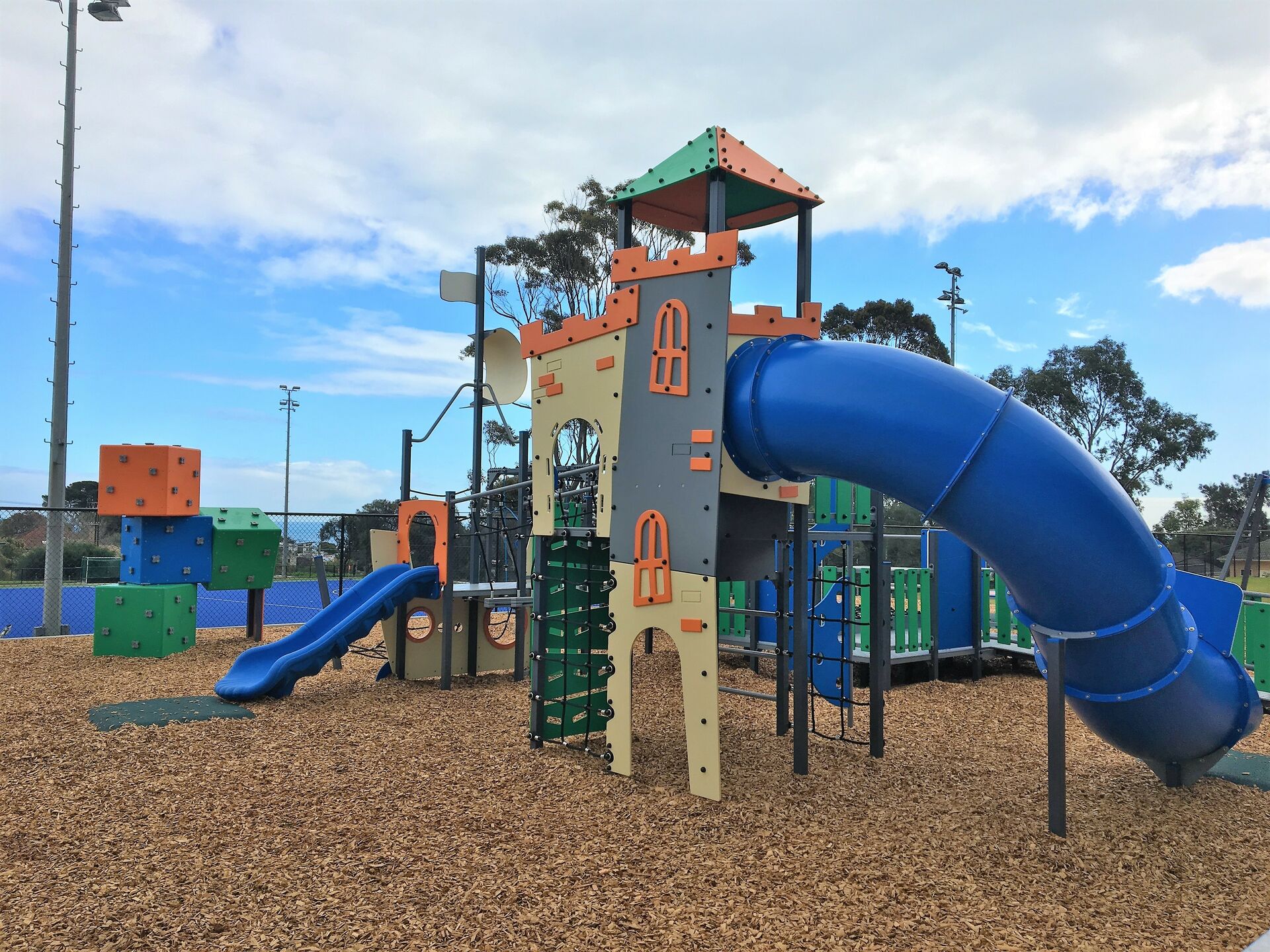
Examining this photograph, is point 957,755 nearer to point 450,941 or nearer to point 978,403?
point 978,403

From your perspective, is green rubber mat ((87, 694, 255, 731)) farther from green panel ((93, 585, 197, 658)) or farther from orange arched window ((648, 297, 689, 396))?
orange arched window ((648, 297, 689, 396))

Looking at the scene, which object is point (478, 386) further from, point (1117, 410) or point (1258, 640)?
point (1117, 410)

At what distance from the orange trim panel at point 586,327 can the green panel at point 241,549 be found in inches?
266

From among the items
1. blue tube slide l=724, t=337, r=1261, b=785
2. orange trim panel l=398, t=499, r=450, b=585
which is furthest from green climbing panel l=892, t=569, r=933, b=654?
orange trim panel l=398, t=499, r=450, b=585

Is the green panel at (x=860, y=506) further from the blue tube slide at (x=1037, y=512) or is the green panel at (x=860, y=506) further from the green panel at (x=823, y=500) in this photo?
the blue tube slide at (x=1037, y=512)

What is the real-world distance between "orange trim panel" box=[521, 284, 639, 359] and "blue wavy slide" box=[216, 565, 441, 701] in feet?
9.73

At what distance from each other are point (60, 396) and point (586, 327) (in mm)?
10877

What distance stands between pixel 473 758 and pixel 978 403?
12.6ft

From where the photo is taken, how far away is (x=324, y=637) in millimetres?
7512

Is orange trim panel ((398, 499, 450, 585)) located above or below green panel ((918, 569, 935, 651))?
above

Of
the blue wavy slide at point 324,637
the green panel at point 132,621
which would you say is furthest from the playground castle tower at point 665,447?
the green panel at point 132,621

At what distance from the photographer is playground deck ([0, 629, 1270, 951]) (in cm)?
322

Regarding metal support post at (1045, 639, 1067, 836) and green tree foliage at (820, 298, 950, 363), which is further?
green tree foliage at (820, 298, 950, 363)

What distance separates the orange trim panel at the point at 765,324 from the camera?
16.3 feet
